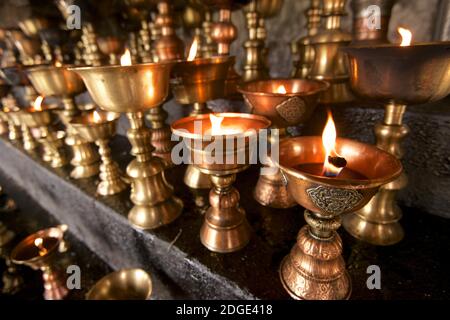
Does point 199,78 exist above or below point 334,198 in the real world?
above

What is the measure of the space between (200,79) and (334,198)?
0.58m

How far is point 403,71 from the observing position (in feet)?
1.69

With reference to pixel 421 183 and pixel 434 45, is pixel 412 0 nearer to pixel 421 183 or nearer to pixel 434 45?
pixel 421 183

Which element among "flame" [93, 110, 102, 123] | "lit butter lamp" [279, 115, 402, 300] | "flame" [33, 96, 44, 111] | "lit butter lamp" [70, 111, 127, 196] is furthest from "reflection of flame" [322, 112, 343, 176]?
"flame" [33, 96, 44, 111]

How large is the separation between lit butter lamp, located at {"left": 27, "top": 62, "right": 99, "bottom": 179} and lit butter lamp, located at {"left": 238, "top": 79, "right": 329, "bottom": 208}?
0.68 meters

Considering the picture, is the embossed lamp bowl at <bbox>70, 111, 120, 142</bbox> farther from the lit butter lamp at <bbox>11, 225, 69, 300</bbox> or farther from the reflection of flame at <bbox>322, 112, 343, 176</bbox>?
the reflection of flame at <bbox>322, 112, 343, 176</bbox>

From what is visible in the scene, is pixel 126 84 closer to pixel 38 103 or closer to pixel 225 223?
pixel 225 223

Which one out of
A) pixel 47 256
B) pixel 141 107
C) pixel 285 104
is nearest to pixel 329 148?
pixel 285 104

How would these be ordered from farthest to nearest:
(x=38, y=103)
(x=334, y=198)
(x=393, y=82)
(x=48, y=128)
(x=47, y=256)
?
(x=48, y=128), (x=38, y=103), (x=47, y=256), (x=393, y=82), (x=334, y=198)

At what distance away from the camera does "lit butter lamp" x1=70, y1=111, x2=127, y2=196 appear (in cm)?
100

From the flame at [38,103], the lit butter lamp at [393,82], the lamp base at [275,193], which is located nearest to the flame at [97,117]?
Result: the flame at [38,103]

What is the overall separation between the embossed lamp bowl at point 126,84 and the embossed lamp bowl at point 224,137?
12 centimetres

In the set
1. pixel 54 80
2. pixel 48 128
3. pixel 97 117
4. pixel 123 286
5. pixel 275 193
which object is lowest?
pixel 123 286
